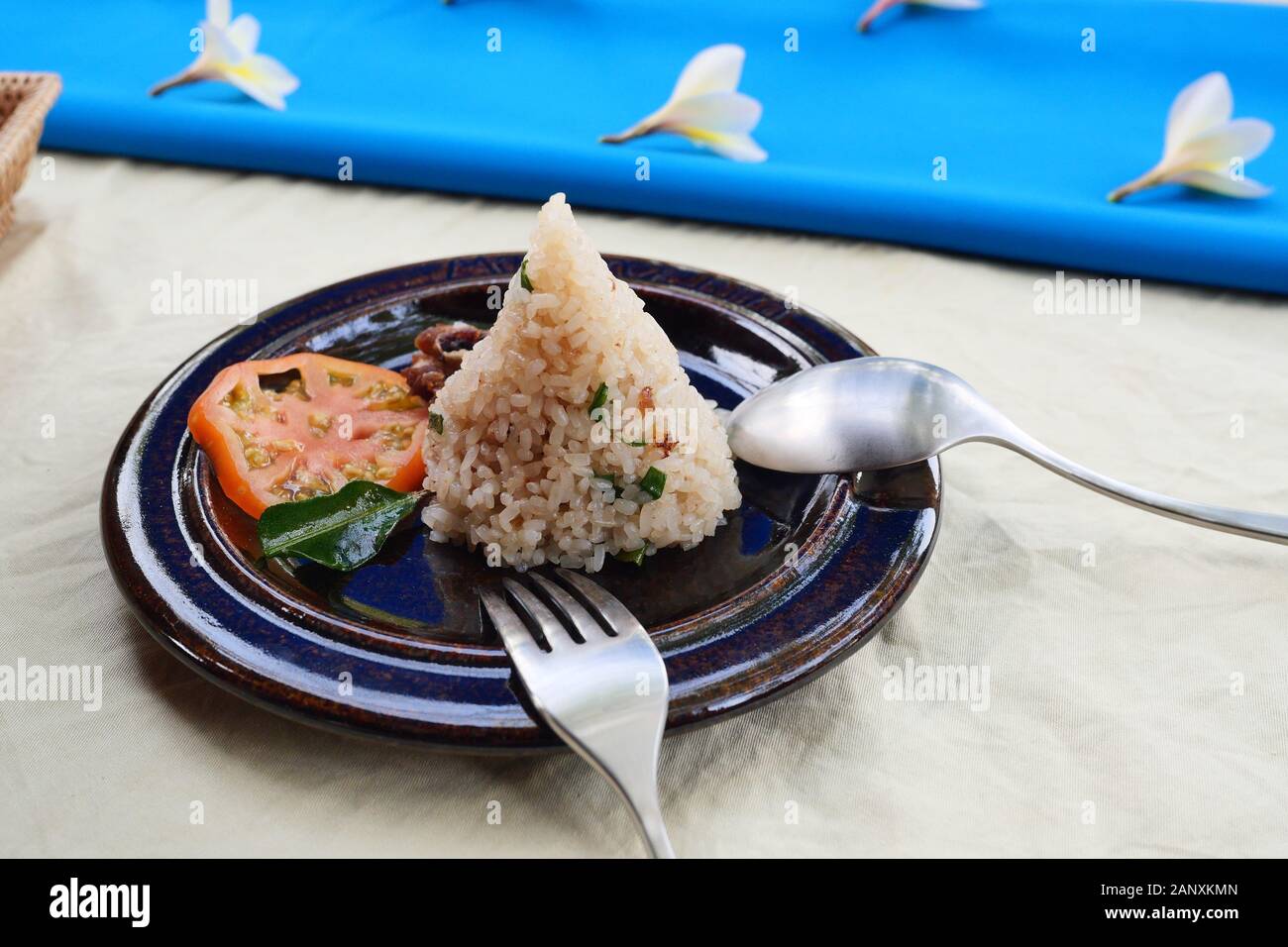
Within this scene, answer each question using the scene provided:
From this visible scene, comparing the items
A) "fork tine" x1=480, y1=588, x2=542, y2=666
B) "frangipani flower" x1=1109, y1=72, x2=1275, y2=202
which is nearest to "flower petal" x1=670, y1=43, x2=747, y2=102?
"frangipani flower" x1=1109, y1=72, x2=1275, y2=202

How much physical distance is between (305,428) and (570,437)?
0.58 metres

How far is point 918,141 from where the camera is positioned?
375 centimetres

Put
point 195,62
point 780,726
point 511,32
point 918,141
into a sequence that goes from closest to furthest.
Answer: point 780,726 < point 918,141 < point 195,62 < point 511,32

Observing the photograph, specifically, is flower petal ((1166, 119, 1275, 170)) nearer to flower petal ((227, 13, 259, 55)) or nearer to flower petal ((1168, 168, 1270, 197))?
flower petal ((1168, 168, 1270, 197))

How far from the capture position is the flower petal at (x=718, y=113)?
12.0 ft

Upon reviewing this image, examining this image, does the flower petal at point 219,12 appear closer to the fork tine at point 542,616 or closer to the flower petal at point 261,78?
the flower petal at point 261,78

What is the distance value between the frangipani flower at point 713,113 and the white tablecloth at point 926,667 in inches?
21.1

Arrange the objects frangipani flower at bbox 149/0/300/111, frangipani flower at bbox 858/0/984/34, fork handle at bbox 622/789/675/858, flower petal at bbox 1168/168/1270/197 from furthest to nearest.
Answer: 1. frangipani flower at bbox 858/0/984/34
2. frangipani flower at bbox 149/0/300/111
3. flower petal at bbox 1168/168/1270/197
4. fork handle at bbox 622/789/675/858

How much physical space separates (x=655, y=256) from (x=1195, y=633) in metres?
1.83

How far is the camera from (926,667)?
217 cm

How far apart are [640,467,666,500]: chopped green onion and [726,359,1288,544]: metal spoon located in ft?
0.85

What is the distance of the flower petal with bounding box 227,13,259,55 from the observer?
3998 mm
